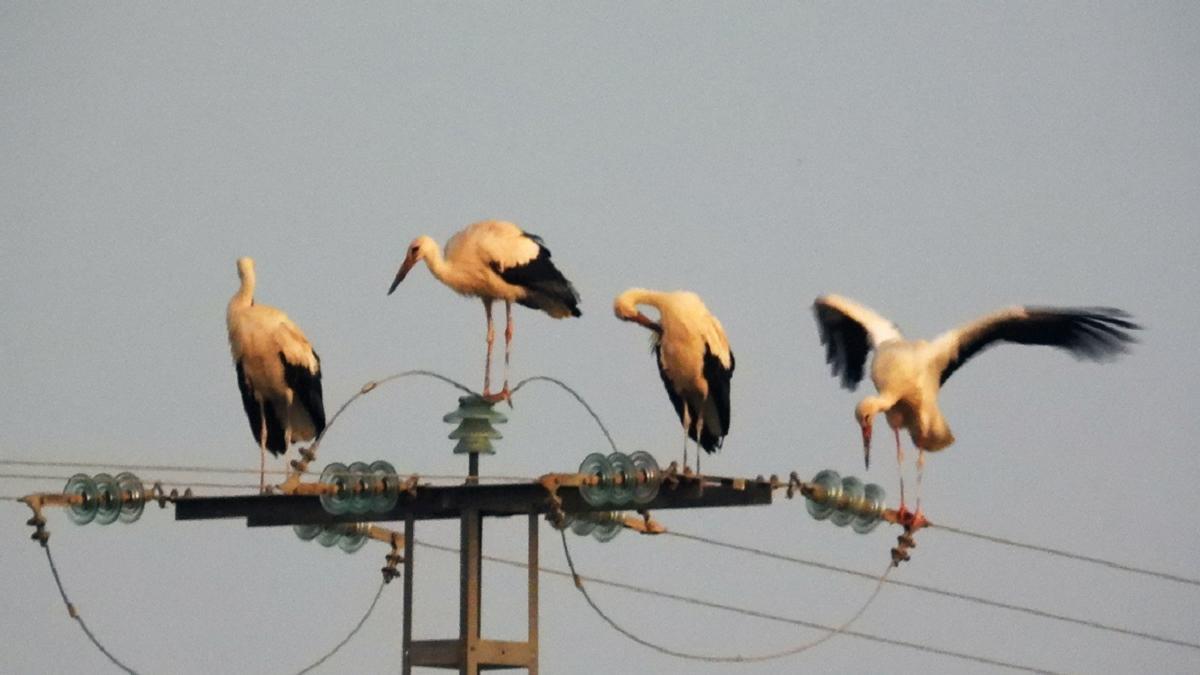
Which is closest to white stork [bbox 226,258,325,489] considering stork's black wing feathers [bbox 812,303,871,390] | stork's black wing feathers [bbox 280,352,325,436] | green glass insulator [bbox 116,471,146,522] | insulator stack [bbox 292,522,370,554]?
stork's black wing feathers [bbox 280,352,325,436]

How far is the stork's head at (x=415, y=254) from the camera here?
2934 centimetres

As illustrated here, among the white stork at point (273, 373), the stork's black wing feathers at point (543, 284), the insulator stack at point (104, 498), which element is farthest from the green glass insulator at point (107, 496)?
the stork's black wing feathers at point (543, 284)

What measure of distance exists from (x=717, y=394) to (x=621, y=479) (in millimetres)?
3863

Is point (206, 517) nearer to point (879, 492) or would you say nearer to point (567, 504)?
point (567, 504)

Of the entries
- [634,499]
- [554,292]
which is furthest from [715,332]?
[634,499]

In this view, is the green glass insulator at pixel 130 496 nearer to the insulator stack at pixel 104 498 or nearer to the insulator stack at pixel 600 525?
the insulator stack at pixel 104 498

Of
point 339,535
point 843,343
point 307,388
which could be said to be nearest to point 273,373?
point 307,388

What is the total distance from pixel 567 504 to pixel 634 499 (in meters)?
0.72

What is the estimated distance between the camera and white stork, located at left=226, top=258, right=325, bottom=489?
28.7m

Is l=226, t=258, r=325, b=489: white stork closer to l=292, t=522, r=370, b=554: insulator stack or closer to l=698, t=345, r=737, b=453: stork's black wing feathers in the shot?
l=292, t=522, r=370, b=554: insulator stack

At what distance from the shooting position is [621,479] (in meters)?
23.6

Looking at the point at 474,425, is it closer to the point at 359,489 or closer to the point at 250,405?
the point at 359,489

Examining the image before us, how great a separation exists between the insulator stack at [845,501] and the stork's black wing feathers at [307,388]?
567 centimetres

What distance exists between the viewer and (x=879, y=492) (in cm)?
2494
